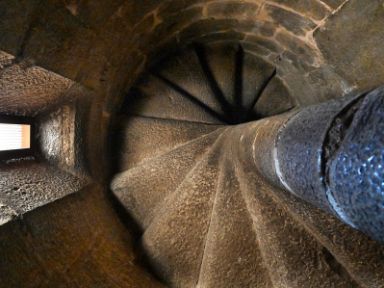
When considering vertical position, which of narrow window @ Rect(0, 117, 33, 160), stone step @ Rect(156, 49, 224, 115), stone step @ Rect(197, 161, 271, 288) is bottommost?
stone step @ Rect(197, 161, 271, 288)

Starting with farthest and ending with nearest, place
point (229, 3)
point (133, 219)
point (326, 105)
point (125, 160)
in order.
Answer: point (125, 160), point (133, 219), point (229, 3), point (326, 105)

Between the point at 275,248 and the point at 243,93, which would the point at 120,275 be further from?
the point at 243,93

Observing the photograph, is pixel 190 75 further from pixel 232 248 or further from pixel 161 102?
pixel 232 248

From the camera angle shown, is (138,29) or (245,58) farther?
(245,58)

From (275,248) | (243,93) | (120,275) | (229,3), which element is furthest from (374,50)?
(120,275)

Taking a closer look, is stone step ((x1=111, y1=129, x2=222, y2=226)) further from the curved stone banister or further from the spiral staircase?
the curved stone banister

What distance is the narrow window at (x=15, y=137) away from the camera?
6.87ft

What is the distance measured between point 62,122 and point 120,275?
1.09 meters

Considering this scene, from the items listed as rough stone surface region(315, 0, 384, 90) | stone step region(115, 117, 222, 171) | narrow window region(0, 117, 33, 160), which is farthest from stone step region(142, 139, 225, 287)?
rough stone surface region(315, 0, 384, 90)

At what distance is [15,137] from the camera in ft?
7.18

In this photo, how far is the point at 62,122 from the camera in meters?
2.23

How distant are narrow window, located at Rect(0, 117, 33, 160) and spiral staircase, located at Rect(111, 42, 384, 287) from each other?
708mm

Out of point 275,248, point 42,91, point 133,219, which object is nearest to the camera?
point 42,91

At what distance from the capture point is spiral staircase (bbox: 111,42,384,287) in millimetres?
2117
